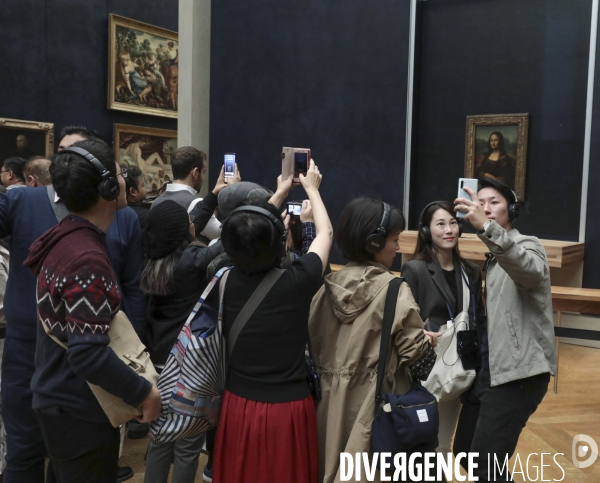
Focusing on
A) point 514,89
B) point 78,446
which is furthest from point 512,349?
point 514,89

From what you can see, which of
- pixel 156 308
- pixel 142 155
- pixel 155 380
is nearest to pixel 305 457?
pixel 155 380

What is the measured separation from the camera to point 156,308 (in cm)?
374

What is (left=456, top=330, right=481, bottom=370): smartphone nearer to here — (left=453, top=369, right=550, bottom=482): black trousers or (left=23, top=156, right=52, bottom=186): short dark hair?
(left=453, top=369, right=550, bottom=482): black trousers

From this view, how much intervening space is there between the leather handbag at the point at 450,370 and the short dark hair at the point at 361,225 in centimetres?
127

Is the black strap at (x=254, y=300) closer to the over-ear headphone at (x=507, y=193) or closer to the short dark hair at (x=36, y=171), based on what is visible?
the over-ear headphone at (x=507, y=193)

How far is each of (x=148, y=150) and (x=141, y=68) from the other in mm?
1604

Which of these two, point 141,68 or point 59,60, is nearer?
point 59,60

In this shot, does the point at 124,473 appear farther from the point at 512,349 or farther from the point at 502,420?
the point at 512,349

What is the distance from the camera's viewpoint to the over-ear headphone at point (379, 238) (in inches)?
103

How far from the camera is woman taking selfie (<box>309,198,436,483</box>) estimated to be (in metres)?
2.52

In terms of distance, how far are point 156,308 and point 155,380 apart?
57.0 inches

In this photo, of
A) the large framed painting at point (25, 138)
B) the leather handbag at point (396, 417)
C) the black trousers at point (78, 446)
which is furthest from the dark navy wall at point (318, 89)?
the black trousers at point (78, 446)

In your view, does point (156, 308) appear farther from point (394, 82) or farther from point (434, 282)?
point (394, 82)

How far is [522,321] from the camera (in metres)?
3.29
